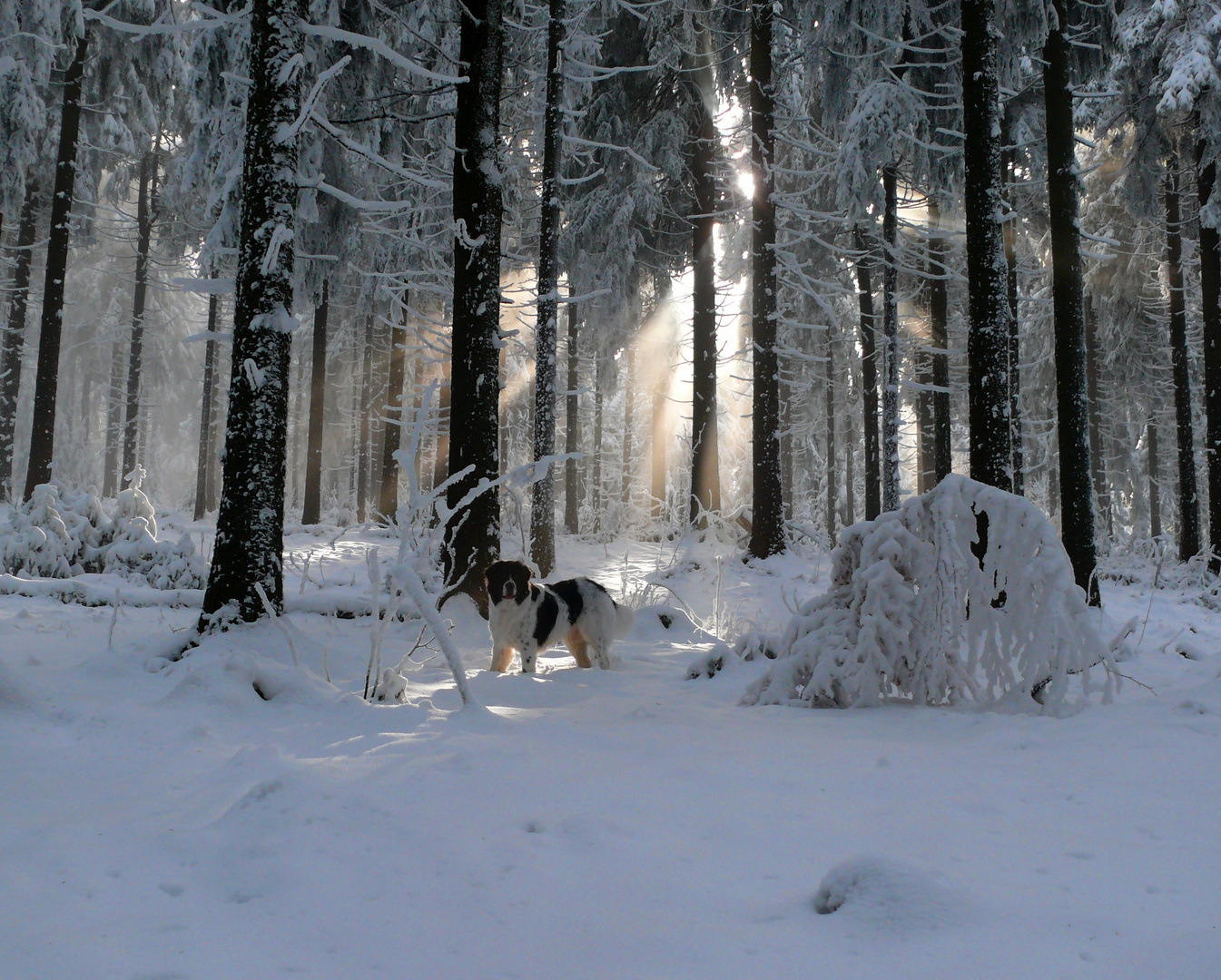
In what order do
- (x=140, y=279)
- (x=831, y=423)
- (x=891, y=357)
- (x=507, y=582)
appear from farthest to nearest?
1. (x=831, y=423)
2. (x=140, y=279)
3. (x=891, y=357)
4. (x=507, y=582)

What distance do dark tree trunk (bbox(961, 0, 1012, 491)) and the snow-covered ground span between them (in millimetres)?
3663

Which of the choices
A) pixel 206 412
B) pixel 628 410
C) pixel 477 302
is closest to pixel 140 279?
pixel 206 412

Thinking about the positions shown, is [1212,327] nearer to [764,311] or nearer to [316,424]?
[764,311]

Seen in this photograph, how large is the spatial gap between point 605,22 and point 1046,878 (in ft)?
49.2

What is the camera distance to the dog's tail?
653cm

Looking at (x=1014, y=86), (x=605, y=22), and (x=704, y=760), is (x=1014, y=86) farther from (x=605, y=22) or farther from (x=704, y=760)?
(x=704, y=760)

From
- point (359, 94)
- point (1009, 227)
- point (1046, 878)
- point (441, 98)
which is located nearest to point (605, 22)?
point (441, 98)

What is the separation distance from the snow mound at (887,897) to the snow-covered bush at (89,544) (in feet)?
29.3

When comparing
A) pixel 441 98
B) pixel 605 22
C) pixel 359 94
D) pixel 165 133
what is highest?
pixel 165 133

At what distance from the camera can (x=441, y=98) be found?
1241cm

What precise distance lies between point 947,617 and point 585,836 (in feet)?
9.47

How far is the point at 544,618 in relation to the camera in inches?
235

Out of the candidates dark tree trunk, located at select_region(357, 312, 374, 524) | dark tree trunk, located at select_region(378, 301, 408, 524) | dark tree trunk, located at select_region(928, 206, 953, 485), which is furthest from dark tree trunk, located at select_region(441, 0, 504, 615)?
dark tree trunk, located at select_region(357, 312, 374, 524)

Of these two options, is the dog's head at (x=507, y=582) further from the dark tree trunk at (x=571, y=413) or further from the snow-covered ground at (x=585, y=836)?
the dark tree trunk at (x=571, y=413)
